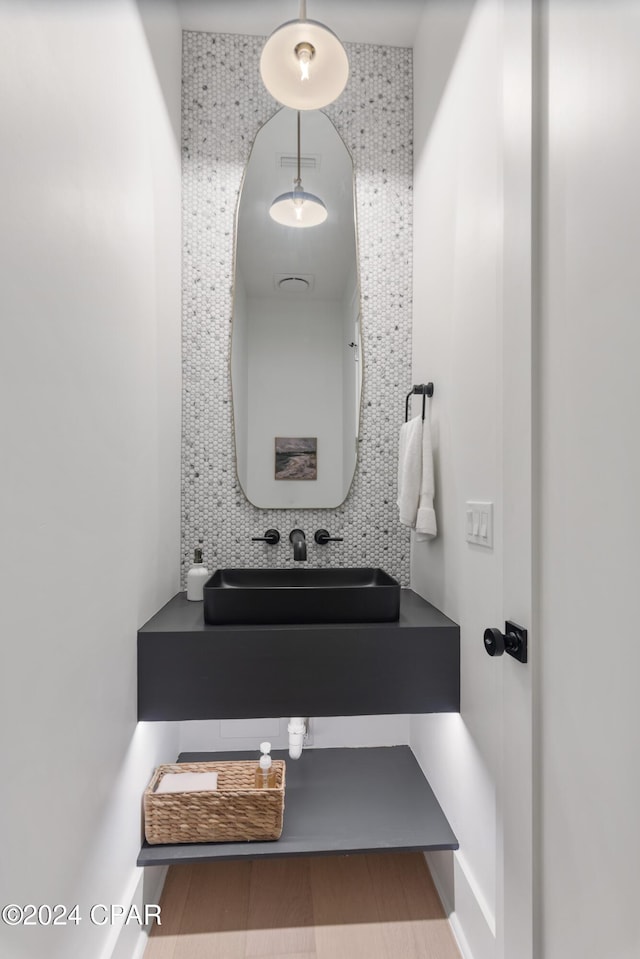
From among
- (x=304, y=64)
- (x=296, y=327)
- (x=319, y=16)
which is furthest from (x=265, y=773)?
(x=319, y=16)

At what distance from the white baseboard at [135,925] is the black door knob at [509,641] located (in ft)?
3.55

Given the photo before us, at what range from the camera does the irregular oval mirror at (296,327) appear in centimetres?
194

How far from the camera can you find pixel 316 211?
6.41ft

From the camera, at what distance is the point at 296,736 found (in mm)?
1854

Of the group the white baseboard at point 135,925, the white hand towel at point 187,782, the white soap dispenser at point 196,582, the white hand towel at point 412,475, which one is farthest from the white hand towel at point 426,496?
the white baseboard at point 135,925

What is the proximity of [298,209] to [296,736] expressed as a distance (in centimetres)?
198

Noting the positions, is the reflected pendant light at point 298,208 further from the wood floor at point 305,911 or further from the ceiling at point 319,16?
the wood floor at point 305,911

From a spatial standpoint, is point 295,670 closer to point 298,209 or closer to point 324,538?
point 324,538

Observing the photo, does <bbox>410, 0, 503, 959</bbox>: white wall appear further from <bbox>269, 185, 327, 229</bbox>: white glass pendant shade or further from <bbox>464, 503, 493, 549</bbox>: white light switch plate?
<bbox>269, 185, 327, 229</bbox>: white glass pendant shade

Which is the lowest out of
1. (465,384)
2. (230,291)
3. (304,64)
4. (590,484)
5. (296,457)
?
(590,484)

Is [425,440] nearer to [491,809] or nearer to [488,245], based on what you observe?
[488,245]

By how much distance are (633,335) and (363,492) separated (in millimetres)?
1326

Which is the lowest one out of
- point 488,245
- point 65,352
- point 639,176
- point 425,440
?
point 425,440

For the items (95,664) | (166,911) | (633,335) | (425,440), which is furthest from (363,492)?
(166,911)
